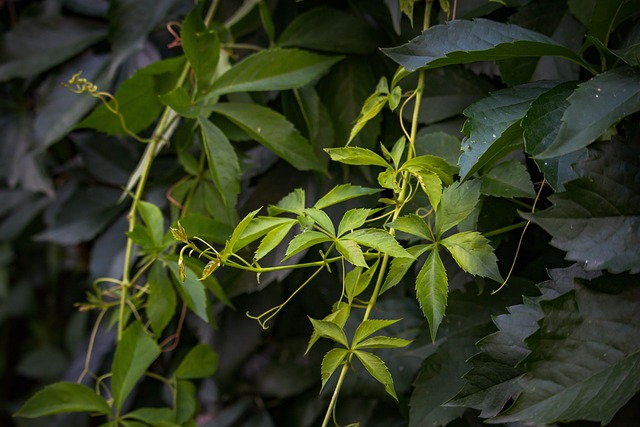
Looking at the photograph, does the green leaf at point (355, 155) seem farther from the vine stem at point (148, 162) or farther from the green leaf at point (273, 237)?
the vine stem at point (148, 162)

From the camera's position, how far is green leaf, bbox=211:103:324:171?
0.69 meters

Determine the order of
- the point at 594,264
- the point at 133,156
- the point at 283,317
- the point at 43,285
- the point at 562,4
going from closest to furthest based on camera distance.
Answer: the point at 594,264
the point at 562,4
the point at 283,317
the point at 133,156
the point at 43,285

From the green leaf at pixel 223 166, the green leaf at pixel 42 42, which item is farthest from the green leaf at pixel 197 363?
the green leaf at pixel 42 42

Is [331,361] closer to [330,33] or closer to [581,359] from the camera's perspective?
[581,359]

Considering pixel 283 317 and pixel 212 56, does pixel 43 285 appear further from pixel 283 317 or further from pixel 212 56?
pixel 212 56

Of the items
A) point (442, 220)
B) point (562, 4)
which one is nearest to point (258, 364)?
point (442, 220)

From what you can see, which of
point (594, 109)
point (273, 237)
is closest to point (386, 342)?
point (273, 237)

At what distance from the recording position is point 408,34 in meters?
0.76

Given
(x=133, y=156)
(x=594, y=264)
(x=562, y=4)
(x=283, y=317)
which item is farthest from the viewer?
(x=133, y=156)

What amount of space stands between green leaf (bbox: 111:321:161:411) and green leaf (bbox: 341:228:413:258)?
0.31 metres

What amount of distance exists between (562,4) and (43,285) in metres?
1.44

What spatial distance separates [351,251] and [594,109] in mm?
209

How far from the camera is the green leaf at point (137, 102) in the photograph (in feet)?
2.49

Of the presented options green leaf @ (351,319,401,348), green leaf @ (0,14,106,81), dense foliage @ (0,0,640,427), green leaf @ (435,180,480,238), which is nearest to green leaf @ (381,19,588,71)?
dense foliage @ (0,0,640,427)
